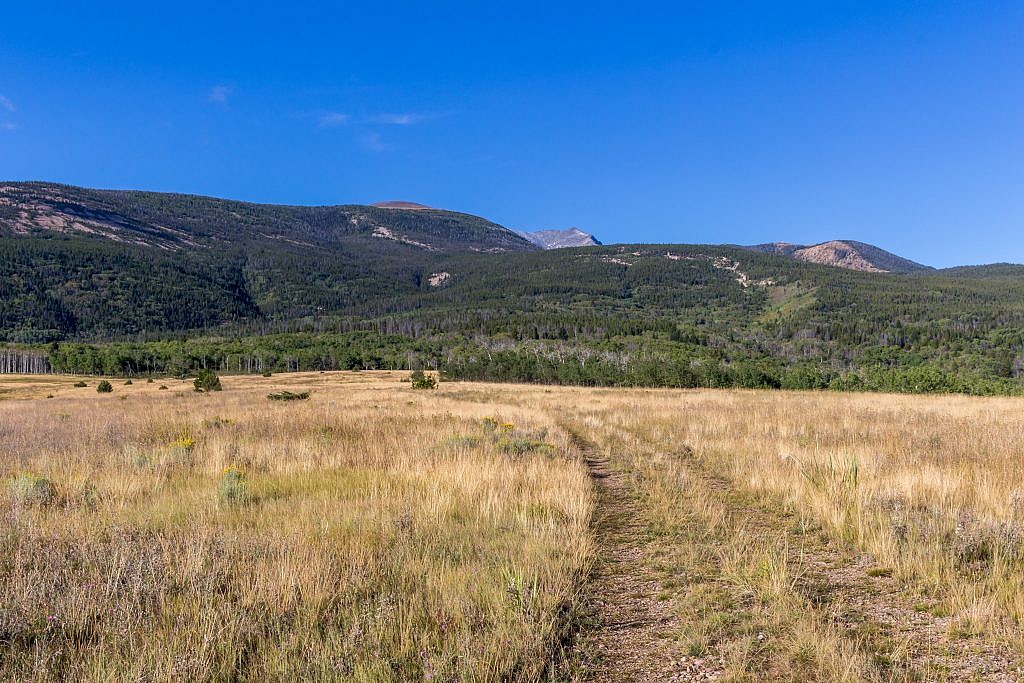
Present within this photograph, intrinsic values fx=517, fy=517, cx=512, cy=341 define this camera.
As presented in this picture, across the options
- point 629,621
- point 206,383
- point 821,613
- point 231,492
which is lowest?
point 206,383

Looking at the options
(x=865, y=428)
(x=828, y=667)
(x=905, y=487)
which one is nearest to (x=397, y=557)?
(x=828, y=667)

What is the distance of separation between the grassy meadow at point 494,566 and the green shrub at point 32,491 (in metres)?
0.04

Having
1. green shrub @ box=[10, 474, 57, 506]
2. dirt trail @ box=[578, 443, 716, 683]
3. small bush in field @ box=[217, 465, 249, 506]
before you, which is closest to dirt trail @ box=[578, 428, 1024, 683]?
dirt trail @ box=[578, 443, 716, 683]

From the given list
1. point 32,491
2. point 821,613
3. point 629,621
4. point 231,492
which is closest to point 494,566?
→ point 629,621

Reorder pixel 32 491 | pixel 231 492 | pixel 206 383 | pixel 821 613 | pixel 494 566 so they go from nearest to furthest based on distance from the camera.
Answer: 1. pixel 821 613
2. pixel 494 566
3. pixel 32 491
4. pixel 231 492
5. pixel 206 383

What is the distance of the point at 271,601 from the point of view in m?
4.04

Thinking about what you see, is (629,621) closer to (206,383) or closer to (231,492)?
(231,492)

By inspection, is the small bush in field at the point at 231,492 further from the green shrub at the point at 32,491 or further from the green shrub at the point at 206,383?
the green shrub at the point at 206,383

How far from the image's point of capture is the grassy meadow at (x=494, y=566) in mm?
3393

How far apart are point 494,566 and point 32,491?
6.80 metres

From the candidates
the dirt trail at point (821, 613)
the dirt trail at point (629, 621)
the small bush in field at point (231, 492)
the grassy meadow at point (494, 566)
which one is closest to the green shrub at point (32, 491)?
the grassy meadow at point (494, 566)

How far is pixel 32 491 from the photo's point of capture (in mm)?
7082

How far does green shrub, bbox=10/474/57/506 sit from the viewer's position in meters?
6.92

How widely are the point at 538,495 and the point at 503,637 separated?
3.83m
